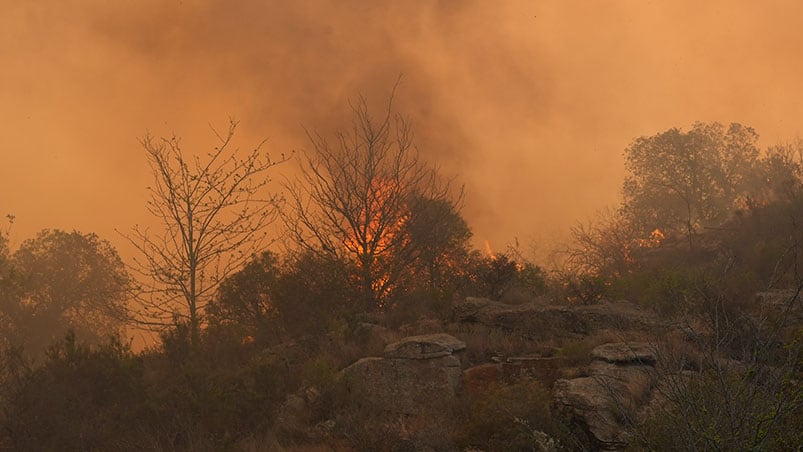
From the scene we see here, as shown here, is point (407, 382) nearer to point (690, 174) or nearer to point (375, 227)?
point (375, 227)

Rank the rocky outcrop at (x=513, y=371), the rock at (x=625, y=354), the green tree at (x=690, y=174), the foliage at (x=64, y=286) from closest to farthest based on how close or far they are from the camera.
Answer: the rock at (x=625, y=354) < the rocky outcrop at (x=513, y=371) < the foliage at (x=64, y=286) < the green tree at (x=690, y=174)

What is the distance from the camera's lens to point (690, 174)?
41.1 m

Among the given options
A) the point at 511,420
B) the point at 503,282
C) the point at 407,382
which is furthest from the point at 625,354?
the point at 503,282

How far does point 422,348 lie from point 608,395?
13.0 feet

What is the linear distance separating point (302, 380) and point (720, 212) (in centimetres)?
3589

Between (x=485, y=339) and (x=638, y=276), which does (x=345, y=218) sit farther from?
(x=638, y=276)

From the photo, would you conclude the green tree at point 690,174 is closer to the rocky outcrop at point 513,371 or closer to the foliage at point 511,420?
the rocky outcrop at point 513,371

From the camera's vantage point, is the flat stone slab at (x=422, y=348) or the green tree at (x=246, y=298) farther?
the green tree at (x=246, y=298)

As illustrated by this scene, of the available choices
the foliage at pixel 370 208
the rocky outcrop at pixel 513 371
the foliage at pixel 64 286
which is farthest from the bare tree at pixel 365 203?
the foliage at pixel 64 286

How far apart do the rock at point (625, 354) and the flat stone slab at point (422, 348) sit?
2.75 metres

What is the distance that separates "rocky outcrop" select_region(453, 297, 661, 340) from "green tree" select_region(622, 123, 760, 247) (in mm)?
28040

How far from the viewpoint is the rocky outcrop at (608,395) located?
25.1 feet

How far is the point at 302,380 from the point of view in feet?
38.8

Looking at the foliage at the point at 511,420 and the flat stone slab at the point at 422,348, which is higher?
the flat stone slab at the point at 422,348
